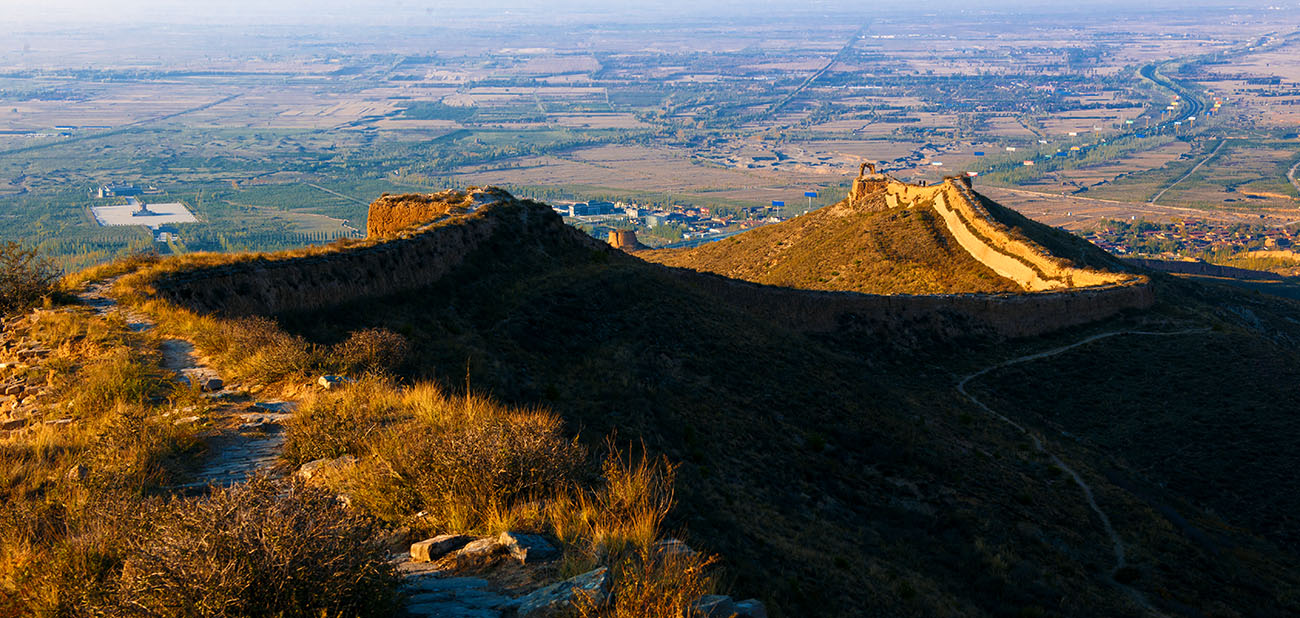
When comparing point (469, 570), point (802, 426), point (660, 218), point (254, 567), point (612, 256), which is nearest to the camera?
point (254, 567)

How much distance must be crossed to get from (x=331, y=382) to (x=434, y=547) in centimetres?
474

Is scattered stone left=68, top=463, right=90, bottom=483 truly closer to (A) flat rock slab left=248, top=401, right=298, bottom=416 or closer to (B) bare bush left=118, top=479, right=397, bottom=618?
(B) bare bush left=118, top=479, right=397, bottom=618

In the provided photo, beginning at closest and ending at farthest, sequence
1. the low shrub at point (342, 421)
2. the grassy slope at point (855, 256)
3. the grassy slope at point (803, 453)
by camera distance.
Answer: the low shrub at point (342, 421)
the grassy slope at point (803, 453)
the grassy slope at point (855, 256)

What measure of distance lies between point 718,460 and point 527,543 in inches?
266

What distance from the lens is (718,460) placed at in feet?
42.5

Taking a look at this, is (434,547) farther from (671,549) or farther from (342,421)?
(342,421)

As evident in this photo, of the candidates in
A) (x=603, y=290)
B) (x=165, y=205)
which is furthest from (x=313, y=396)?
(x=165, y=205)

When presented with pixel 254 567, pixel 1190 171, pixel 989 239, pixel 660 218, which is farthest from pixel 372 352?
pixel 1190 171

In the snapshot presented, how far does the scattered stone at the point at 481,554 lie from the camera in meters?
6.47

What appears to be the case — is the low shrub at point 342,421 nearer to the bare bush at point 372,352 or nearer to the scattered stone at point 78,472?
the bare bush at point 372,352

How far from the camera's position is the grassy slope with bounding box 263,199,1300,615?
10.3m

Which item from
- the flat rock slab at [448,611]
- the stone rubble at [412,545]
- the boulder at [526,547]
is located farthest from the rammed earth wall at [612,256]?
the flat rock slab at [448,611]

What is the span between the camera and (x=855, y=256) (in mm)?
38656

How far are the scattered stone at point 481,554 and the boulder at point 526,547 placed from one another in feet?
0.16
